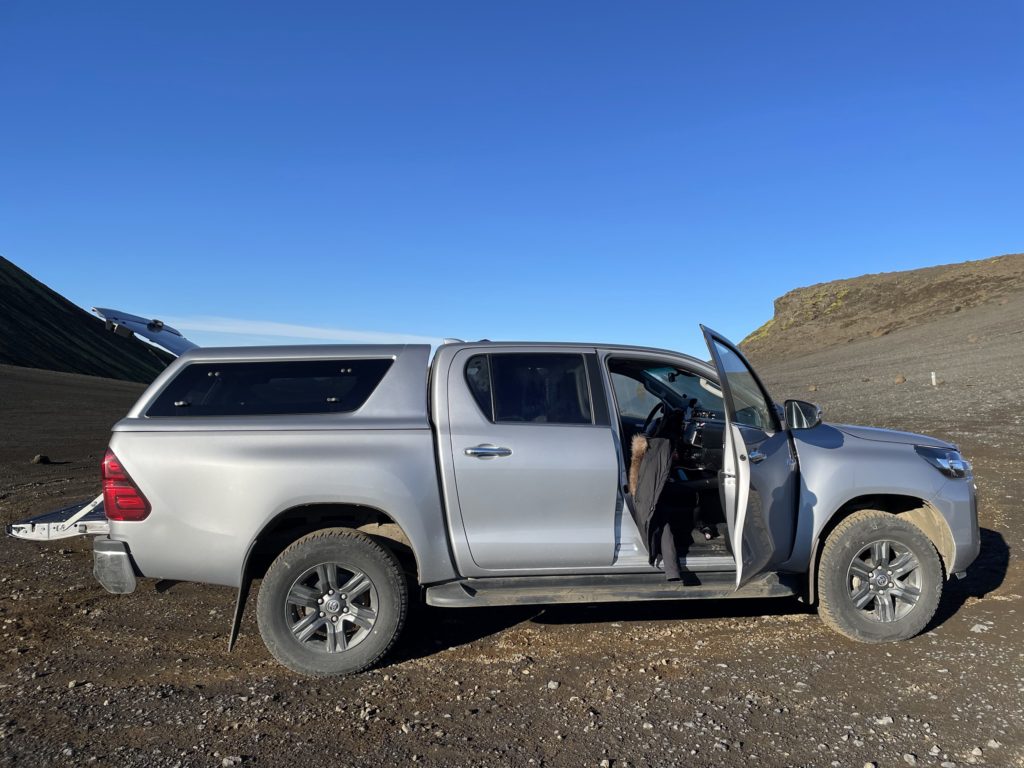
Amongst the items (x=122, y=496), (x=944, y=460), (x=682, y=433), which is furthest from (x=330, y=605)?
(x=944, y=460)

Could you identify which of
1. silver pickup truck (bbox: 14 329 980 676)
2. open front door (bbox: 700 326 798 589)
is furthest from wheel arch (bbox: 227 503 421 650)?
open front door (bbox: 700 326 798 589)

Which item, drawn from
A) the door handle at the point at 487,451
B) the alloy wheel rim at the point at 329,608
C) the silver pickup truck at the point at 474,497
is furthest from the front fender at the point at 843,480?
the alloy wheel rim at the point at 329,608

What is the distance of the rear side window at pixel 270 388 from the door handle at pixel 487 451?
0.74 metres

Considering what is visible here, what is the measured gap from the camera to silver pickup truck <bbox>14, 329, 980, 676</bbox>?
4.20 meters

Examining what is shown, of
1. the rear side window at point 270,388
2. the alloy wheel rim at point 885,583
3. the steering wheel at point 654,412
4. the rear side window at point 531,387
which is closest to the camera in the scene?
the rear side window at point 270,388

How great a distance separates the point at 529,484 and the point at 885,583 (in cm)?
235

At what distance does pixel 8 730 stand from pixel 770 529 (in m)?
4.21

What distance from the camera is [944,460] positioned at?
15.8ft

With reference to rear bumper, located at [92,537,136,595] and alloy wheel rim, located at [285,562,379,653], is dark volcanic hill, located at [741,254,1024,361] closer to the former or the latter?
alloy wheel rim, located at [285,562,379,653]

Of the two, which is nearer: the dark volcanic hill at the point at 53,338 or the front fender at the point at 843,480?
the front fender at the point at 843,480

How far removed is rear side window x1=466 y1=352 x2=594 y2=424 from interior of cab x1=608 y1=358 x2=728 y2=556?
0.26m

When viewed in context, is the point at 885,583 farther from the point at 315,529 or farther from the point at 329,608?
the point at 315,529

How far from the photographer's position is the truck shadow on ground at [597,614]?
4949 millimetres

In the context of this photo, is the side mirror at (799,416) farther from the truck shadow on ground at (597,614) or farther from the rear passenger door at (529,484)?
the truck shadow on ground at (597,614)
